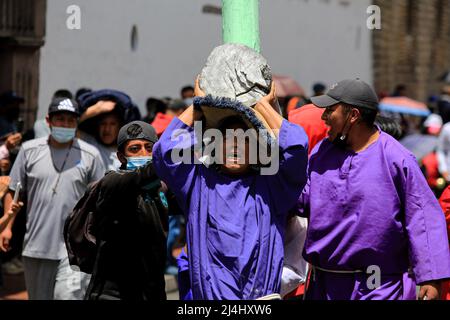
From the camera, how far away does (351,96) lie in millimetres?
5223

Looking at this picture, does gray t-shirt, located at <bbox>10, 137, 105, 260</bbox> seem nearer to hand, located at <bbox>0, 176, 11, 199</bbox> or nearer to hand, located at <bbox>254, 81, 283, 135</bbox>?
hand, located at <bbox>0, 176, 11, 199</bbox>

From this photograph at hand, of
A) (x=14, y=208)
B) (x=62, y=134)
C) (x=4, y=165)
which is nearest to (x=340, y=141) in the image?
(x=14, y=208)

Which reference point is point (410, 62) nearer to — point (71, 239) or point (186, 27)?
point (186, 27)

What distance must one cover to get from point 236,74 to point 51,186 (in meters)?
2.58

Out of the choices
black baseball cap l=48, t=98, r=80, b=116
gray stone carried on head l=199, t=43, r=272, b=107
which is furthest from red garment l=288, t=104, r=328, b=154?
black baseball cap l=48, t=98, r=80, b=116

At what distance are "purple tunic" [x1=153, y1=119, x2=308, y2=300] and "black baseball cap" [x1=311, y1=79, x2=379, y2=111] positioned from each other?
0.50m

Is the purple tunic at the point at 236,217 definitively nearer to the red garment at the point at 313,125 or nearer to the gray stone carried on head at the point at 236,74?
the gray stone carried on head at the point at 236,74

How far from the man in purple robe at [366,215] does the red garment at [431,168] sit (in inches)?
191

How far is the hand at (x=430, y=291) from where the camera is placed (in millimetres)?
A: 5016

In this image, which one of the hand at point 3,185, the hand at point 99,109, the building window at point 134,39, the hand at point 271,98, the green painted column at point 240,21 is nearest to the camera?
the hand at point 271,98

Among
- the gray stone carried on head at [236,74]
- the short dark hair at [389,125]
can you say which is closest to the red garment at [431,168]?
the short dark hair at [389,125]

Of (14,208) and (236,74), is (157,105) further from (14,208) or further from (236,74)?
(236,74)

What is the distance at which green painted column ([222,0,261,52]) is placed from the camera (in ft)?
16.4

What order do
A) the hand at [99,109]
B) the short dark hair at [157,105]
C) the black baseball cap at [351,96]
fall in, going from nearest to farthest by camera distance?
the black baseball cap at [351,96], the hand at [99,109], the short dark hair at [157,105]
